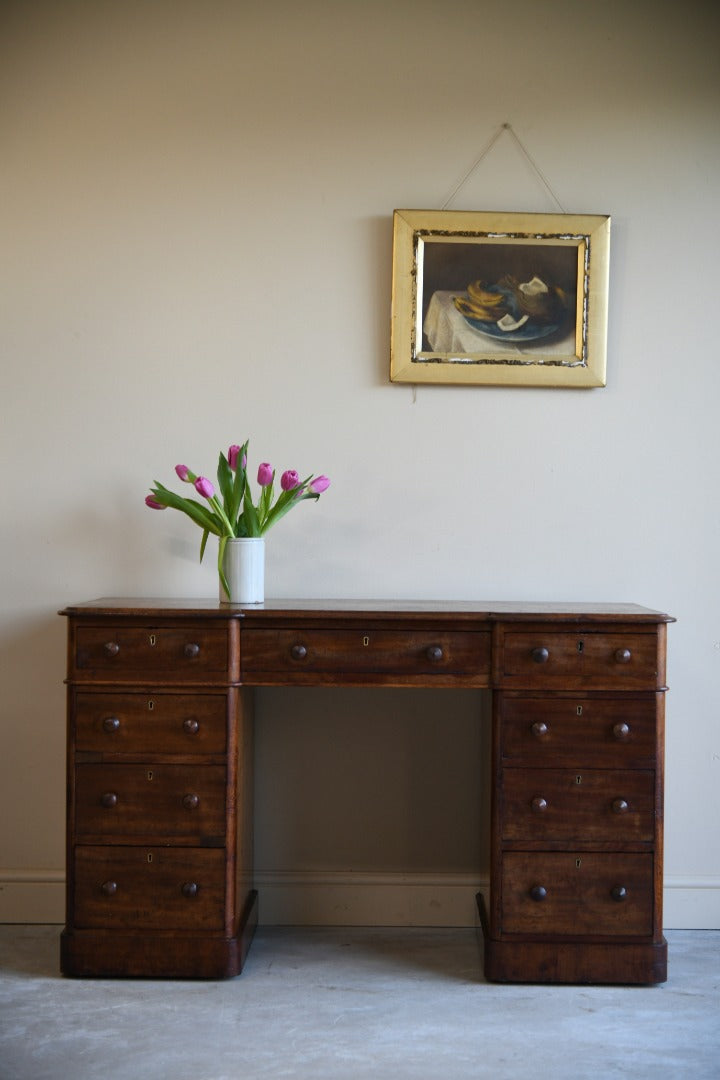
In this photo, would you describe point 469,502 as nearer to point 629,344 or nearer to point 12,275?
point 629,344

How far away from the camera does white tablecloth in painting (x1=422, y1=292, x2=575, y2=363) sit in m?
3.12

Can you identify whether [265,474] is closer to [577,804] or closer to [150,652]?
[150,652]

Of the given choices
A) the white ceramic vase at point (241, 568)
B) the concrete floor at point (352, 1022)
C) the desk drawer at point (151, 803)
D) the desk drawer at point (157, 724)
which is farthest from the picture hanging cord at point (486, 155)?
the concrete floor at point (352, 1022)

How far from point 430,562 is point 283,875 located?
109 cm

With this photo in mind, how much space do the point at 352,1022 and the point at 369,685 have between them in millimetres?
825

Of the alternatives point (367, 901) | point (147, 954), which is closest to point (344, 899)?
point (367, 901)

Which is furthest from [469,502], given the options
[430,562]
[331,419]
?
[331,419]

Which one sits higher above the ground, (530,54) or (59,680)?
(530,54)

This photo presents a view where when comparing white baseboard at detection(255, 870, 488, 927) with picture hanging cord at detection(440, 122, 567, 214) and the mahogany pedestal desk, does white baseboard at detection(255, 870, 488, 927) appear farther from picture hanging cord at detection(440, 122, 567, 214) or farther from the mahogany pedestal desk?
picture hanging cord at detection(440, 122, 567, 214)

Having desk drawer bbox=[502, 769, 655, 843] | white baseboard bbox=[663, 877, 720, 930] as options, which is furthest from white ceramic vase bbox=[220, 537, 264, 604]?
white baseboard bbox=[663, 877, 720, 930]

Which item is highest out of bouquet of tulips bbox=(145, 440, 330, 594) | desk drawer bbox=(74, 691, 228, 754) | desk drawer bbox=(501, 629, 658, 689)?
bouquet of tulips bbox=(145, 440, 330, 594)

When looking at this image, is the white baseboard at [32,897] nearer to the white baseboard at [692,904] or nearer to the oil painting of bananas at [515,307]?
the white baseboard at [692,904]

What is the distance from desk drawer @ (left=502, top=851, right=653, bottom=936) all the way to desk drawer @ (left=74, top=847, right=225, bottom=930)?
31.0 inches

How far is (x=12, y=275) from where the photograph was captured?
314 cm
